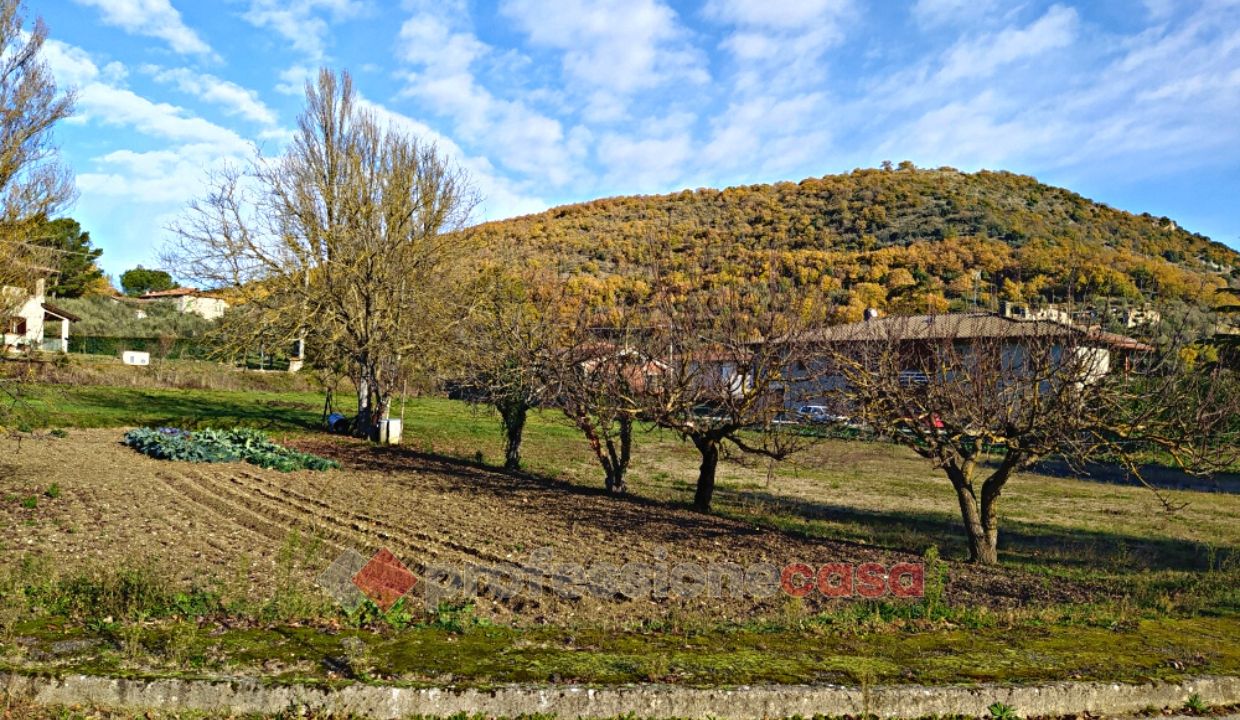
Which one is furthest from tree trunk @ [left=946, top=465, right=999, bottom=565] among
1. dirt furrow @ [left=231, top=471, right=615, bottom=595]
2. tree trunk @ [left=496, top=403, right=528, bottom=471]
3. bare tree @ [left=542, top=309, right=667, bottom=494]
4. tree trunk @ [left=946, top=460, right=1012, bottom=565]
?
tree trunk @ [left=496, top=403, right=528, bottom=471]

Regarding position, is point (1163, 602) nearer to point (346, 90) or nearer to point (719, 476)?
point (719, 476)

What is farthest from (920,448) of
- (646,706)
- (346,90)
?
(346,90)

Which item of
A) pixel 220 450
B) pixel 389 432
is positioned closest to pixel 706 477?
pixel 220 450

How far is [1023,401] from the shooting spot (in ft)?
34.3

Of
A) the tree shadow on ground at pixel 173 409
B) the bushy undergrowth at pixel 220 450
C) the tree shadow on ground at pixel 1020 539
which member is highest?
the tree shadow on ground at pixel 173 409

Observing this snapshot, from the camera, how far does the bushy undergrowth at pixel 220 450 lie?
17062 mm

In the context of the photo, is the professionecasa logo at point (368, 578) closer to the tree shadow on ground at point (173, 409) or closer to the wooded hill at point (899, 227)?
the tree shadow on ground at point (173, 409)

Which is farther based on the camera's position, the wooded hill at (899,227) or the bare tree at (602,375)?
the wooded hill at (899,227)

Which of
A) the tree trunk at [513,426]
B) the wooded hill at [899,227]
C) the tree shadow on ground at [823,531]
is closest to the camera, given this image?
the tree shadow on ground at [823,531]

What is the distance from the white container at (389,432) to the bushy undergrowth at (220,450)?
426 cm

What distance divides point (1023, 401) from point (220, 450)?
15303mm

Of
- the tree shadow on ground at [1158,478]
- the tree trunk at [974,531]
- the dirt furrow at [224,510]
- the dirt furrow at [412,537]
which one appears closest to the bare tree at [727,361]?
the tree trunk at [974,531]

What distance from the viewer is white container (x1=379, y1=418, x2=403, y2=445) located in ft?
77.5

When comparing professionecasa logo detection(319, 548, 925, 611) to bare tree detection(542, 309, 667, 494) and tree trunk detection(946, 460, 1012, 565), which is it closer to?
tree trunk detection(946, 460, 1012, 565)
